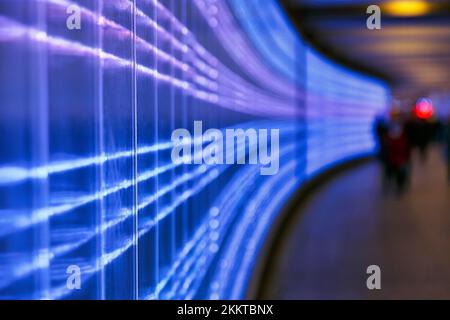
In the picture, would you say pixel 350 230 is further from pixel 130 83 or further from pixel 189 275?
pixel 130 83

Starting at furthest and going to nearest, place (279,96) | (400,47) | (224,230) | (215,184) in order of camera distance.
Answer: (400,47) < (279,96) < (224,230) < (215,184)

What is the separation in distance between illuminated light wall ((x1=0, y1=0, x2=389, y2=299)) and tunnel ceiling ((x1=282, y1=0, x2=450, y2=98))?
17.1ft

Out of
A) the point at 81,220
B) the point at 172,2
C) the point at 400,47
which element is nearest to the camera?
the point at 81,220

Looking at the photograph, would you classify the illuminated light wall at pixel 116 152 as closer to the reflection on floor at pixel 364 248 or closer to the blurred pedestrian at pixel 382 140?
the reflection on floor at pixel 364 248

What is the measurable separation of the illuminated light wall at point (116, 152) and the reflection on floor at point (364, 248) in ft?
4.96

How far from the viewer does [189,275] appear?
2727 millimetres

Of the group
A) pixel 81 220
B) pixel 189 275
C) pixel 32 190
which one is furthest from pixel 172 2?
pixel 32 190

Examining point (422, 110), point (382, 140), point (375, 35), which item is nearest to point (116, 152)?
point (375, 35)

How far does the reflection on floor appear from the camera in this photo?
5.57m

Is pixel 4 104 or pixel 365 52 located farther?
pixel 365 52

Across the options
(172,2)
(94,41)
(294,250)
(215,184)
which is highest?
(172,2)

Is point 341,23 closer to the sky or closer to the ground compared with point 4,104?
closer to the sky

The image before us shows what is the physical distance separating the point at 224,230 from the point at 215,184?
16.2 inches

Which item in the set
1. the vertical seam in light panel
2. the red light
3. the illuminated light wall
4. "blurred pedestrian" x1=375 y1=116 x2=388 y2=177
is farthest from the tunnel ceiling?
the vertical seam in light panel
